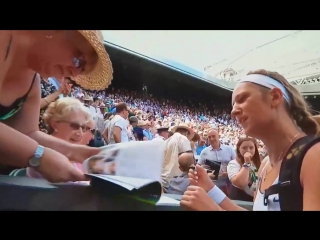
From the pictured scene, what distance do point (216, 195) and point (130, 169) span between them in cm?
56

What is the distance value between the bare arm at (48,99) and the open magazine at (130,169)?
44 cm

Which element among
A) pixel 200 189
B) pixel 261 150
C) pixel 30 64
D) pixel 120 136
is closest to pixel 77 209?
pixel 120 136

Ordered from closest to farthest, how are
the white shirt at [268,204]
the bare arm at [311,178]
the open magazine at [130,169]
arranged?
the bare arm at [311,178] → the white shirt at [268,204] → the open magazine at [130,169]

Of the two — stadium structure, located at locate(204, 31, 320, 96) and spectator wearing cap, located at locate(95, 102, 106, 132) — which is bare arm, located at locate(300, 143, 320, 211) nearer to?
stadium structure, located at locate(204, 31, 320, 96)

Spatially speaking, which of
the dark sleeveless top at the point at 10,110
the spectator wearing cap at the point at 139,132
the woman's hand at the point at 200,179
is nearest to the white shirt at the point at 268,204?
the woman's hand at the point at 200,179

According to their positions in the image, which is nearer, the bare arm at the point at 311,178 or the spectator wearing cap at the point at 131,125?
the bare arm at the point at 311,178

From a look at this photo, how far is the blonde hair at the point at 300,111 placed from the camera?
2471 mm

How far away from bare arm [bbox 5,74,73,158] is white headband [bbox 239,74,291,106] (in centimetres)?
121

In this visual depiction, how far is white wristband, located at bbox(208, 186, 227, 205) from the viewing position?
2504 mm

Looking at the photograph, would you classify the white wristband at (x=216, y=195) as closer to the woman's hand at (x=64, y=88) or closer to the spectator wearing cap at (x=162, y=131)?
the spectator wearing cap at (x=162, y=131)
